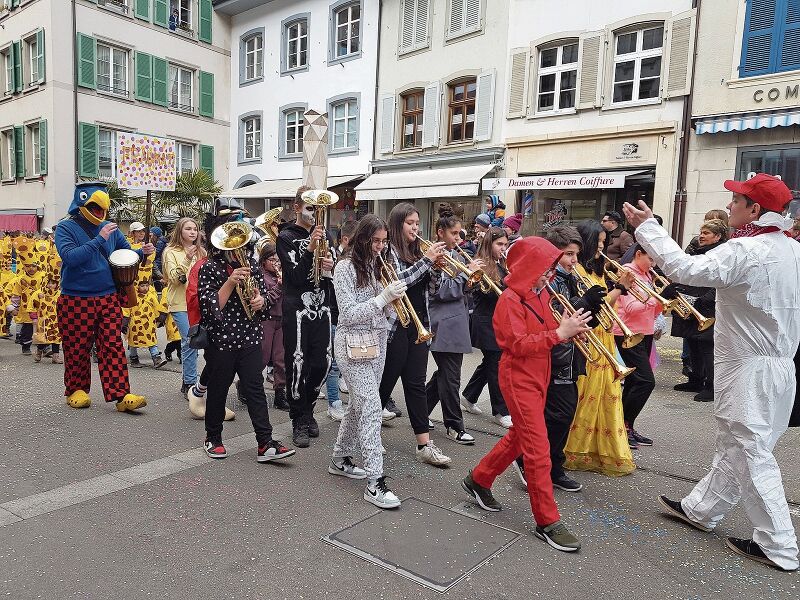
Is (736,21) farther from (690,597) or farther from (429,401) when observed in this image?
(690,597)

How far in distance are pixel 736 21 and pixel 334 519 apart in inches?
511

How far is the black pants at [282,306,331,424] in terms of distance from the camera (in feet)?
15.9

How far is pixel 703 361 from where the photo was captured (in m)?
6.68

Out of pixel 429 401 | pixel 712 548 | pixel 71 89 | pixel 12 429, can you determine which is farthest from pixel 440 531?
pixel 71 89

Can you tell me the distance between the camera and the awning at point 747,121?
37.4 feet

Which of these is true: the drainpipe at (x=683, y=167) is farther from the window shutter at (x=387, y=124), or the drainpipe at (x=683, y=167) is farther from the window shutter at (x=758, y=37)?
the window shutter at (x=387, y=124)

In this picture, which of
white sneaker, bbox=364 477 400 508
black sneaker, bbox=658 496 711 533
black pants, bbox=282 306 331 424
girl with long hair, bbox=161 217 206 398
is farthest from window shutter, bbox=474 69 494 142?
white sneaker, bbox=364 477 400 508

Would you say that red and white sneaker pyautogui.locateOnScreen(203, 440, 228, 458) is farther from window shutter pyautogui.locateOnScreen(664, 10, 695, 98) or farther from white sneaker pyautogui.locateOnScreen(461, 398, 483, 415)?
window shutter pyautogui.locateOnScreen(664, 10, 695, 98)

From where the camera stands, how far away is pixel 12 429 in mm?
5070

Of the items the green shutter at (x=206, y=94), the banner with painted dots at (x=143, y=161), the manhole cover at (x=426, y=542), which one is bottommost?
the manhole cover at (x=426, y=542)

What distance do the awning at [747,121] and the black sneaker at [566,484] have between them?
1033cm

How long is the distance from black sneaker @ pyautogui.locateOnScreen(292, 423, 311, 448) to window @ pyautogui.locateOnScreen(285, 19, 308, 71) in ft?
62.7

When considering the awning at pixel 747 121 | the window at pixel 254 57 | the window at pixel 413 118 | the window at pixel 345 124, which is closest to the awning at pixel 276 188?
the window at pixel 345 124

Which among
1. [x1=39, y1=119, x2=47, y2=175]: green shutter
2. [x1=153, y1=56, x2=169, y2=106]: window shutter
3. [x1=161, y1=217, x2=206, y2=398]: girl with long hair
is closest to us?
[x1=161, y1=217, x2=206, y2=398]: girl with long hair
